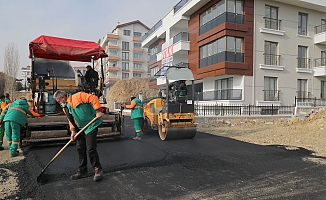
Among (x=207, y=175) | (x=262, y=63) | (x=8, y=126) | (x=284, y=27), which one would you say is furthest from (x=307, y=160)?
(x=284, y=27)

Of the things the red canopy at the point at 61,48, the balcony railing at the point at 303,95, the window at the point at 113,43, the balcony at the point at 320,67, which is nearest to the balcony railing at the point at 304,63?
the balcony at the point at 320,67

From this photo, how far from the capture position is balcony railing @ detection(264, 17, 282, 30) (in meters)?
19.2

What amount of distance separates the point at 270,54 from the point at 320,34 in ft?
18.4

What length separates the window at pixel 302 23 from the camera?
20938mm

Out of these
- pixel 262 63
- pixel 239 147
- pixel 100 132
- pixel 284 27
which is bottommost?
pixel 239 147

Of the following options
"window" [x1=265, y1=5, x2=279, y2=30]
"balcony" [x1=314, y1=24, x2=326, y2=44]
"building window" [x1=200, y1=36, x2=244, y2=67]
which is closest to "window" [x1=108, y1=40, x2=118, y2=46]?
"building window" [x1=200, y1=36, x2=244, y2=67]

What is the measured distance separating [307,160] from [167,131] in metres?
3.96

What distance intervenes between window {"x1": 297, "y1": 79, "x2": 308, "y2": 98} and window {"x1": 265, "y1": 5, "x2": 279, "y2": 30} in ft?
16.9

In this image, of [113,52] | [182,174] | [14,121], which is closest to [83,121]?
[182,174]

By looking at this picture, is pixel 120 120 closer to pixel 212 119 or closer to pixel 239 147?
pixel 239 147

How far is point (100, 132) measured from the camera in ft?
24.0

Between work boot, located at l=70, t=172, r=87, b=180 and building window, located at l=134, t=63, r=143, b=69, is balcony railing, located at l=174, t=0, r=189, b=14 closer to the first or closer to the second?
work boot, located at l=70, t=172, r=87, b=180

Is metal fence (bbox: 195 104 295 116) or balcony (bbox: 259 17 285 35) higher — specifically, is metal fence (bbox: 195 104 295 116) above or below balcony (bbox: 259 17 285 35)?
below

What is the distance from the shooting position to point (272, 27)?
19547mm
